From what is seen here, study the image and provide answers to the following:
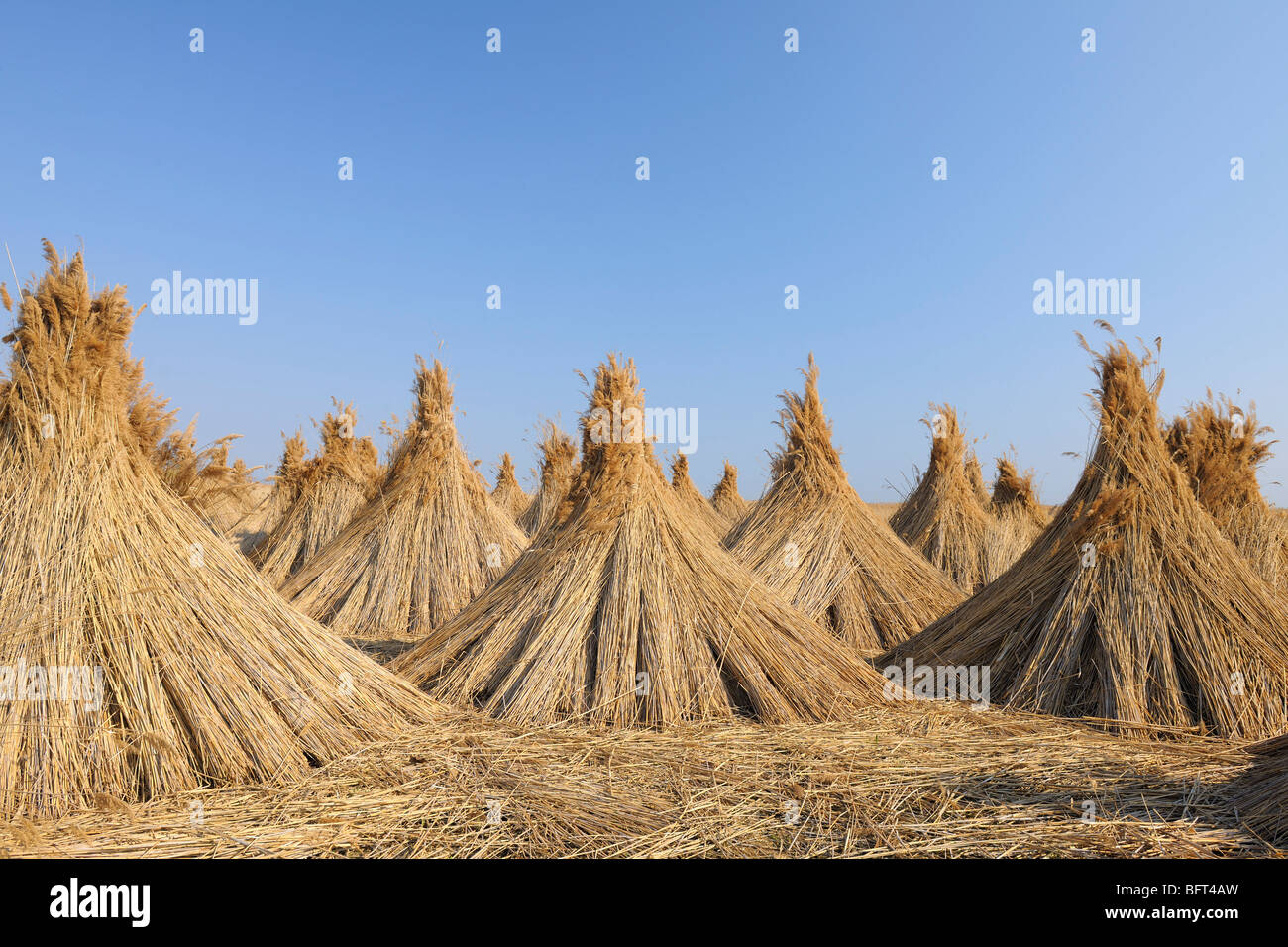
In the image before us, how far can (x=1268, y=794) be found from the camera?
321cm

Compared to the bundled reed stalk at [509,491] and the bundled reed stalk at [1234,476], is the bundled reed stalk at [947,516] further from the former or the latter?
the bundled reed stalk at [509,491]

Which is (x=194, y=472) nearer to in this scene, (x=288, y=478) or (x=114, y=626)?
(x=114, y=626)

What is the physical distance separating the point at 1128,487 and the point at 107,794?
6.49 m

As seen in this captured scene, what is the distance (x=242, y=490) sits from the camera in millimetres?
5059

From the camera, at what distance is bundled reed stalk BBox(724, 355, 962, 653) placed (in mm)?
7516

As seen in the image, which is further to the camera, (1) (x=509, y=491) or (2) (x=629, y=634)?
(1) (x=509, y=491)

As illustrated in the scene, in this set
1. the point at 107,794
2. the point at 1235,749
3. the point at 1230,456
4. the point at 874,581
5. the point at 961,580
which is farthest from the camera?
the point at 961,580

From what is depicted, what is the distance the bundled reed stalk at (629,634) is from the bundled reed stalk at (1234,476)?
4325mm

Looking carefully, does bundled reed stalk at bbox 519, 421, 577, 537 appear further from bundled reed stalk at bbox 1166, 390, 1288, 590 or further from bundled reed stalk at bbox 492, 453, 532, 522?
bundled reed stalk at bbox 1166, 390, 1288, 590

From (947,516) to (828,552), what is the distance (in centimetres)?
425

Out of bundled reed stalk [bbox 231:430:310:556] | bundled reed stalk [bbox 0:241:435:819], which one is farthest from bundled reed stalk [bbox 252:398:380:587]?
bundled reed stalk [bbox 0:241:435:819]

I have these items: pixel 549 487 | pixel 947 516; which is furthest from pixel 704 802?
pixel 549 487

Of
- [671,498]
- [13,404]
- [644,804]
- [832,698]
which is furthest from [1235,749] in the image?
[13,404]

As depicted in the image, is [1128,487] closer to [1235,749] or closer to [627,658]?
[1235,749]
